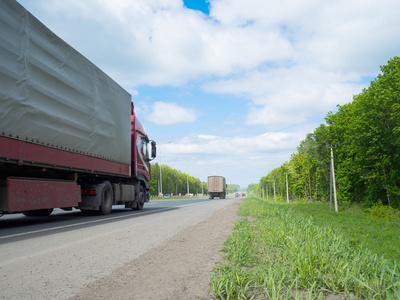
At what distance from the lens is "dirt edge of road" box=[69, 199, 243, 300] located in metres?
3.08

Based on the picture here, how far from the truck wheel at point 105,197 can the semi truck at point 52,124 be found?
0.13 feet

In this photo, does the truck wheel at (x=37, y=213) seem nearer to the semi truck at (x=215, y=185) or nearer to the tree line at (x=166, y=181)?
the semi truck at (x=215, y=185)

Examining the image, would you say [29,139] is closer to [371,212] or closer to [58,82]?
[58,82]

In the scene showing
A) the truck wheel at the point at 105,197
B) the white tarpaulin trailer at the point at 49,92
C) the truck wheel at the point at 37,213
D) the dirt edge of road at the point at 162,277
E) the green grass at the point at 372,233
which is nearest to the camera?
the dirt edge of road at the point at 162,277

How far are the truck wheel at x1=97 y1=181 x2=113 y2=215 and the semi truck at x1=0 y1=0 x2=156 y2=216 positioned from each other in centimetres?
4

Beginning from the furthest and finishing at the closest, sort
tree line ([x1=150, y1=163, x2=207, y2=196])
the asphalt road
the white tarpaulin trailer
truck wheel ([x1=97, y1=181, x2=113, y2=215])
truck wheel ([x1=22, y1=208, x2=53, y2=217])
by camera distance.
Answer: tree line ([x1=150, y1=163, x2=207, y2=196])
truck wheel ([x1=97, y1=181, x2=113, y2=215])
truck wheel ([x1=22, y1=208, x2=53, y2=217])
the white tarpaulin trailer
the asphalt road

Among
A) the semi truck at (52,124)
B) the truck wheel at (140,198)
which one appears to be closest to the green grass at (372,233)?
the semi truck at (52,124)

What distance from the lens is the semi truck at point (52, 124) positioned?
762cm

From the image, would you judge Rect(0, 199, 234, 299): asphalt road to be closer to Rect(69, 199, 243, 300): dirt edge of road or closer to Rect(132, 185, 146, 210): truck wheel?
Rect(69, 199, 243, 300): dirt edge of road

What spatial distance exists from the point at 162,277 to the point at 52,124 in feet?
23.3

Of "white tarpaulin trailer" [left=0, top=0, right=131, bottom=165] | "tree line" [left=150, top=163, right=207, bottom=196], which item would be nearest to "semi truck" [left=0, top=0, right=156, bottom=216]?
"white tarpaulin trailer" [left=0, top=0, right=131, bottom=165]

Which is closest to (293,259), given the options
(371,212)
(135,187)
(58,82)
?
(58,82)

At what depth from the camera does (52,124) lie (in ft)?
29.9

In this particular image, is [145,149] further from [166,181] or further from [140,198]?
[166,181]
